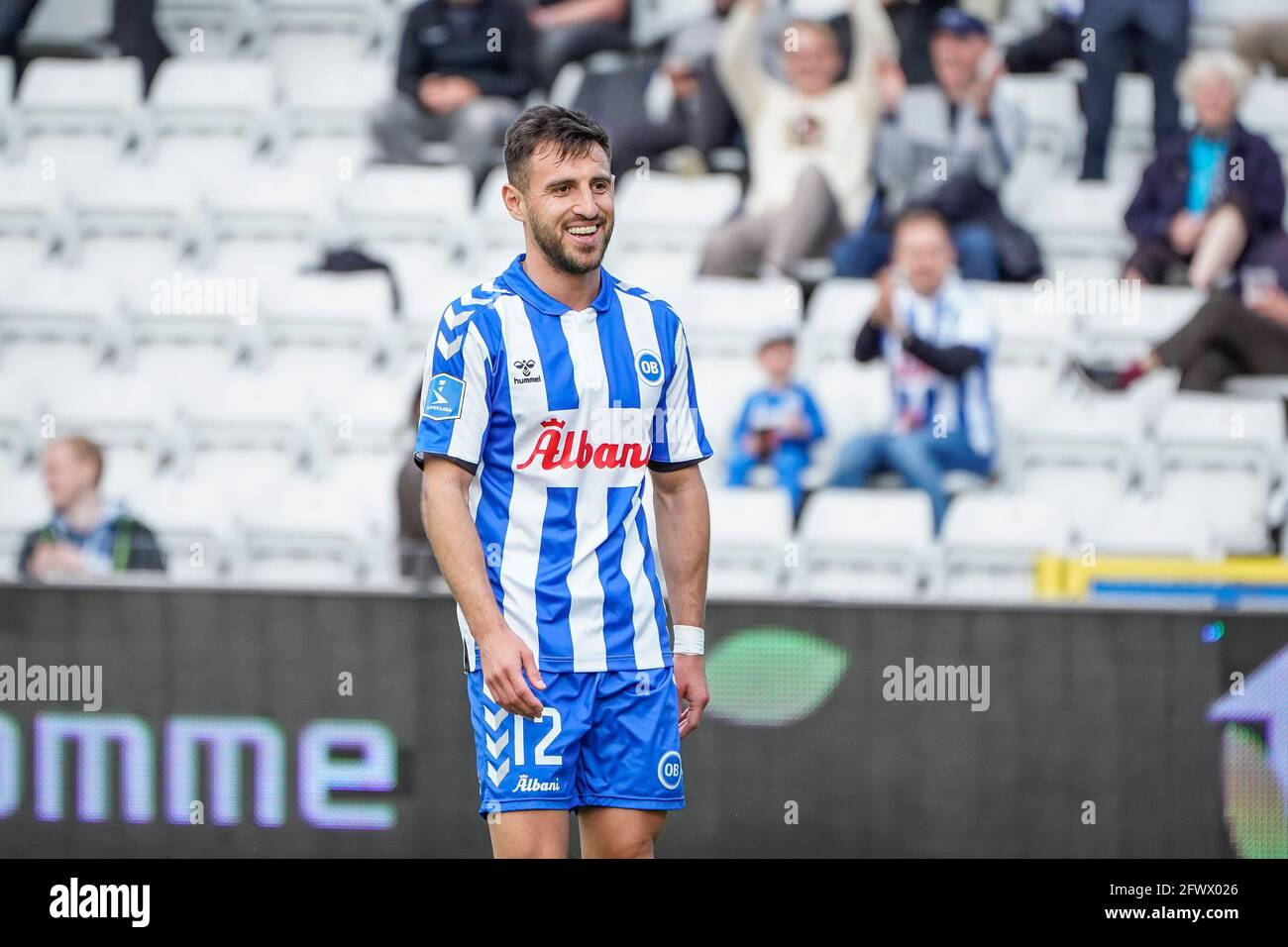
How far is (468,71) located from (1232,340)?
3558 mm

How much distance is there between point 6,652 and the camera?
19.8 ft

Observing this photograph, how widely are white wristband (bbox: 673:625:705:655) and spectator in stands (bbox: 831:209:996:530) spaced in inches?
137

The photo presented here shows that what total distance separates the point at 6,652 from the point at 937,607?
297cm

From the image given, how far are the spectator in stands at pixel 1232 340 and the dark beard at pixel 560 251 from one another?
188 inches

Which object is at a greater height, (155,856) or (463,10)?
(463,10)

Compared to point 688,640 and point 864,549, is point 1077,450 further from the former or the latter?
point 688,640

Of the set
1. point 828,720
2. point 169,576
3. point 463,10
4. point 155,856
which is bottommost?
point 155,856

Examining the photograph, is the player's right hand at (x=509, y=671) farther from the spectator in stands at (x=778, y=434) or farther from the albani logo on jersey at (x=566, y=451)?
the spectator in stands at (x=778, y=434)

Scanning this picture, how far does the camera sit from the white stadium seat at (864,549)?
7.06 metres

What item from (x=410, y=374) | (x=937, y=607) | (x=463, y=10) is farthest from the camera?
(x=463, y=10)

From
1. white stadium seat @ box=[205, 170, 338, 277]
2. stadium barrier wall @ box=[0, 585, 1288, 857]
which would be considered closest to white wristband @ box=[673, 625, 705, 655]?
stadium barrier wall @ box=[0, 585, 1288, 857]

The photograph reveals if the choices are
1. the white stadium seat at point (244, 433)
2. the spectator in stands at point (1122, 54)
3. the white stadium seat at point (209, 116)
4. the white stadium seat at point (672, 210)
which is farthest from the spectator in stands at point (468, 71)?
the spectator in stands at point (1122, 54)

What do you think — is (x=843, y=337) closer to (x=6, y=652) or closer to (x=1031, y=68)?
(x=1031, y=68)

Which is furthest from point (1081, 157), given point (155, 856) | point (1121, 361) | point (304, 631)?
point (155, 856)
